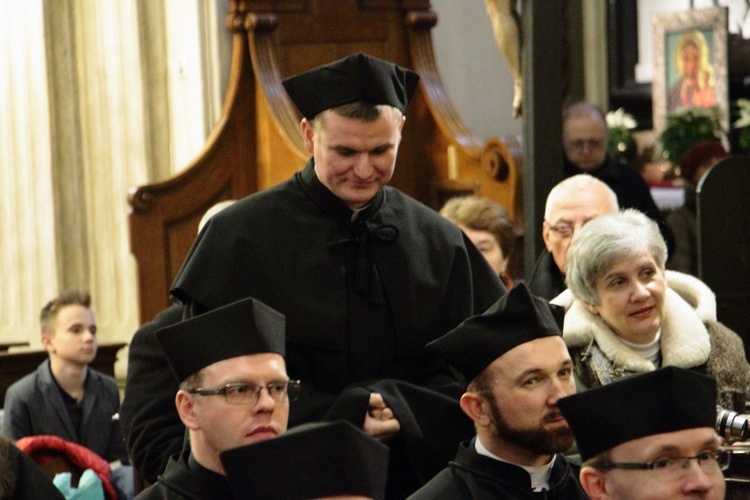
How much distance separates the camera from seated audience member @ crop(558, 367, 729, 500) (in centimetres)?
322

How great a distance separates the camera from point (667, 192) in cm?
988

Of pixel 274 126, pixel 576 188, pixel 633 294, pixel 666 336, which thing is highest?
pixel 274 126

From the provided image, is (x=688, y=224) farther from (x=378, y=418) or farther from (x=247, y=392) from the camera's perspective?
(x=247, y=392)

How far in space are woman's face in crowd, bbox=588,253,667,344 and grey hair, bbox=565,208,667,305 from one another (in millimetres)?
19

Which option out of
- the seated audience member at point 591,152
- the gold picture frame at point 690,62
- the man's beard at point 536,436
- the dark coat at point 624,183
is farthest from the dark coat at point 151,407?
the gold picture frame at point 690,62

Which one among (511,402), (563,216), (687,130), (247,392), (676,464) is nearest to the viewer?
(676,464)

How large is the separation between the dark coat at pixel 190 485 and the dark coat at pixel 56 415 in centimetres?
390

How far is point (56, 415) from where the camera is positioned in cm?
768

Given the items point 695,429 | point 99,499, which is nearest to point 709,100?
point 99,499

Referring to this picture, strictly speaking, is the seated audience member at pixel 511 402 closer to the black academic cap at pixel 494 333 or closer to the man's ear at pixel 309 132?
the black academic cap at pixel 494 333

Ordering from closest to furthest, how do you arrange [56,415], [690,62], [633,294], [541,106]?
[633,294], [541,106], [56,415], [690,62]

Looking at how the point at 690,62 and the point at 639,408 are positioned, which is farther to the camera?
the point at 690,62

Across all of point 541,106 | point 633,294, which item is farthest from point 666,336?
point 541,106

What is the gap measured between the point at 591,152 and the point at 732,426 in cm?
340
